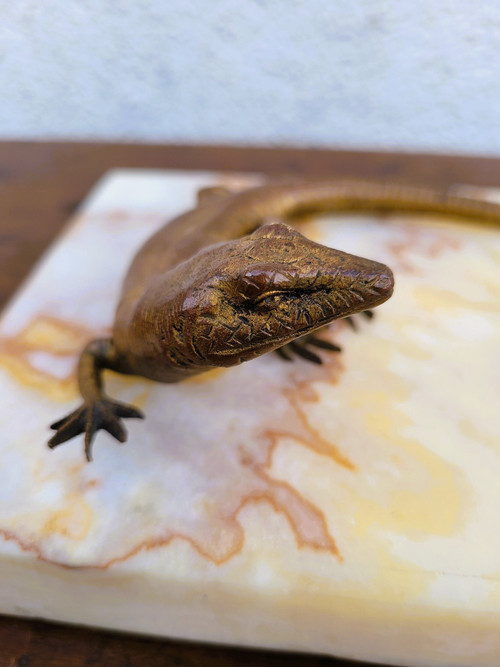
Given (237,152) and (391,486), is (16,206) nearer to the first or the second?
(237,152)

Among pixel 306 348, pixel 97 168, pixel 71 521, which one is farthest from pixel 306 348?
pixel 97 168

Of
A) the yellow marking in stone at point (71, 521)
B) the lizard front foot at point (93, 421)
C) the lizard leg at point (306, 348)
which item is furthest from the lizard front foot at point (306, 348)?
the yellow marking in stone at point (71, 521)

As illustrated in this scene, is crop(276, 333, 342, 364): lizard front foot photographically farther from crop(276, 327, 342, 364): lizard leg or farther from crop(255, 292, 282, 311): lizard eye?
crop(255, 292, 282, 311): lizard eye

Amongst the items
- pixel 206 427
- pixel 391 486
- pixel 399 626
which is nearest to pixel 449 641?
pixel 399 626

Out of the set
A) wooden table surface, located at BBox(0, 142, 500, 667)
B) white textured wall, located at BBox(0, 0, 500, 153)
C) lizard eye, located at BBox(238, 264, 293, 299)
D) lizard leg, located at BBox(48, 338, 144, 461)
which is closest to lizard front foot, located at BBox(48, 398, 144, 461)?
lizard leg, located at BBox(48, 338, 144, 461)

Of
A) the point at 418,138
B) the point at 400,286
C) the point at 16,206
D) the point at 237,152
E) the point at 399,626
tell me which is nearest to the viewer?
the point at 399,626

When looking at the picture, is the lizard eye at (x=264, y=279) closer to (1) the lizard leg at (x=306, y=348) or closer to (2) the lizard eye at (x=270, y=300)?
(2) the lizard eye at (x=270, y=300)

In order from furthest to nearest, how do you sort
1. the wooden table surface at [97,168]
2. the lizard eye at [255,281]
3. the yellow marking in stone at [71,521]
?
the wooden table surface at [97,168], the yellow marking in stone at [71,521], the lizard eye at [255,281]
